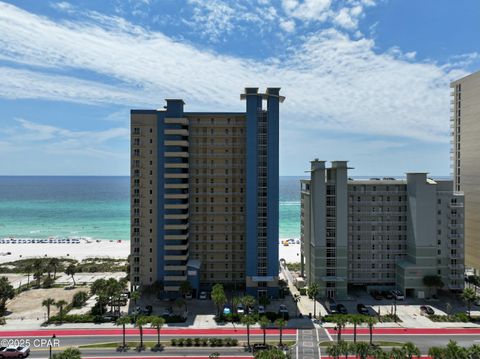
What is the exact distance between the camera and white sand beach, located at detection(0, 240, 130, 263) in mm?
123812

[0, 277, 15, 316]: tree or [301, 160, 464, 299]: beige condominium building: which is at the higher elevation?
[301, 160, 464, 299]: beige condominium building

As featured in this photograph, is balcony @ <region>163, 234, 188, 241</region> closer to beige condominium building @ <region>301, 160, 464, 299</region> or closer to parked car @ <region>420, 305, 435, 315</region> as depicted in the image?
beige condominium building @ <region>301, 160, 464, 299</region>

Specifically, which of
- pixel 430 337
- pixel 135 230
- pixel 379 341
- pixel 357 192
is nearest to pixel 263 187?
pixel 357 192

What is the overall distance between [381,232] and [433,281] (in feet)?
47.1

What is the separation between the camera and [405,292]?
74.9 metres

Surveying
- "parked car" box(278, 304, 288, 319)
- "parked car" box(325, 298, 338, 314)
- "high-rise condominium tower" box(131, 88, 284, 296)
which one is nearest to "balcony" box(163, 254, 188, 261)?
"high-rise condominium tower" box(131, 88, 284, 296)

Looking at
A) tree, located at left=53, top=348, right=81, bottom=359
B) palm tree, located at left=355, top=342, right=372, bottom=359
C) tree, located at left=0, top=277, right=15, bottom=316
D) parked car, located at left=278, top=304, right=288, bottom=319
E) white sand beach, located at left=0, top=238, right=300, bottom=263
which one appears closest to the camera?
tree, located at left=53, top=348, right=81, bottom=359

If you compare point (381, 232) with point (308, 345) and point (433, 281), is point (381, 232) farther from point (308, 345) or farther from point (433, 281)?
point (308, 345)

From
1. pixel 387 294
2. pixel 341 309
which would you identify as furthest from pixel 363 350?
pixel 387 294

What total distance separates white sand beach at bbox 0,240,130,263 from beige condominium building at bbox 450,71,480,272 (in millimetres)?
109242

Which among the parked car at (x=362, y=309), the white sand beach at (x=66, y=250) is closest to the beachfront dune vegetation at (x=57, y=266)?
the white sand beach at (x=66, y=250)

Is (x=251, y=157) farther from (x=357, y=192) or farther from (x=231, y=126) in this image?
(x=357, y=192)

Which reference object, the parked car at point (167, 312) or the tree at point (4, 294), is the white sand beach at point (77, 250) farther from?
the parked car at point (167, 312)

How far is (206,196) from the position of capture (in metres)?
80.7
